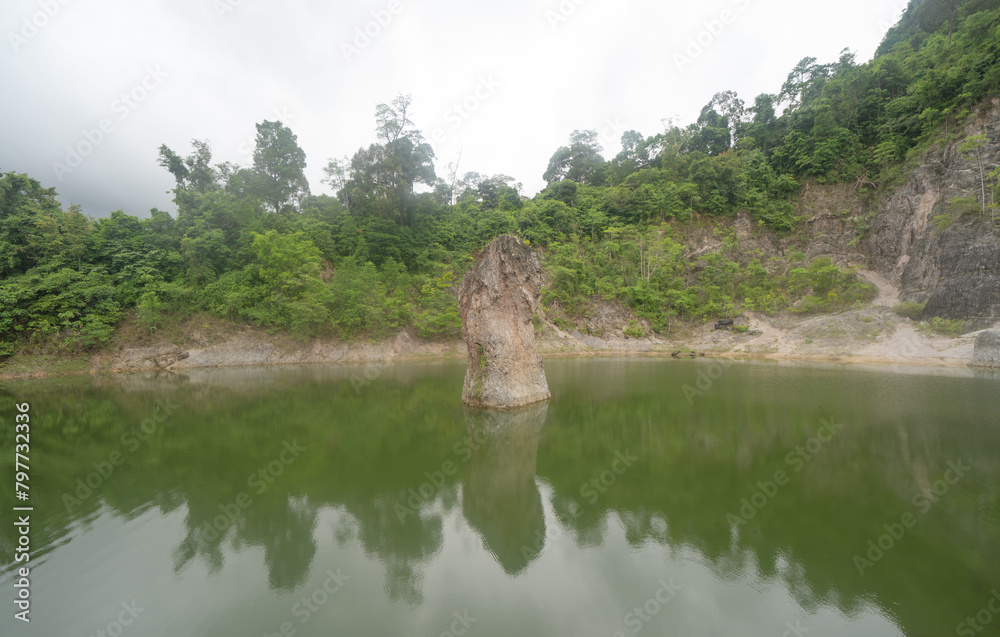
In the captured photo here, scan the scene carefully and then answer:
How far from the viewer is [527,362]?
15055mm

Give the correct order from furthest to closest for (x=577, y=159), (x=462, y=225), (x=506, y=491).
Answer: (x=577, y=159) → (x=462, y=225) → (x=506, y=491)

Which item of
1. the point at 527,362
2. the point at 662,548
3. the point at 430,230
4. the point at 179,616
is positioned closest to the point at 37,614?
the point at 179,616

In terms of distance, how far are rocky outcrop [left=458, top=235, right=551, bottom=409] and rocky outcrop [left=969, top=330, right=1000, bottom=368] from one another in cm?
2668

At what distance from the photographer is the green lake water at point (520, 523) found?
14.0 ft

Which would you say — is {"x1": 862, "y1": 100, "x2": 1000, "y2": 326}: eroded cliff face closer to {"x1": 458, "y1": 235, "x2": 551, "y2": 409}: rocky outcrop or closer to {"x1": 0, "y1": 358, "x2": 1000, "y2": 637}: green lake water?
{"x1": 0, "y1": 358, "x2": 1000, "y2": 637}: green lake water

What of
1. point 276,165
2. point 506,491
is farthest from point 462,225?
point 506,491

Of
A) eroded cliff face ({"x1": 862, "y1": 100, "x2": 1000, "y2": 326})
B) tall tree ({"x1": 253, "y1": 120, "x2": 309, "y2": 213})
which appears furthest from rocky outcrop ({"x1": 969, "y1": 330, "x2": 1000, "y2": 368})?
tall tree ({"x1": 253, "y1": 120, "x2": 309, "y2": 213})

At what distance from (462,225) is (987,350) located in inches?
1664

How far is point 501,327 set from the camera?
14383 millimetres

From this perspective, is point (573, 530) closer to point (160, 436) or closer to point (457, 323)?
point (160, 436)

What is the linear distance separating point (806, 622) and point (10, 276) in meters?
48.6

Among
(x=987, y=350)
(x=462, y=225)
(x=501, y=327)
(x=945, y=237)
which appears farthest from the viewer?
(x=462, y=225)

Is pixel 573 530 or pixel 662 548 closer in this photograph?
pixel 662 548

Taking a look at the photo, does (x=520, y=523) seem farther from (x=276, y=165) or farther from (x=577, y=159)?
(x=577, y=159)
